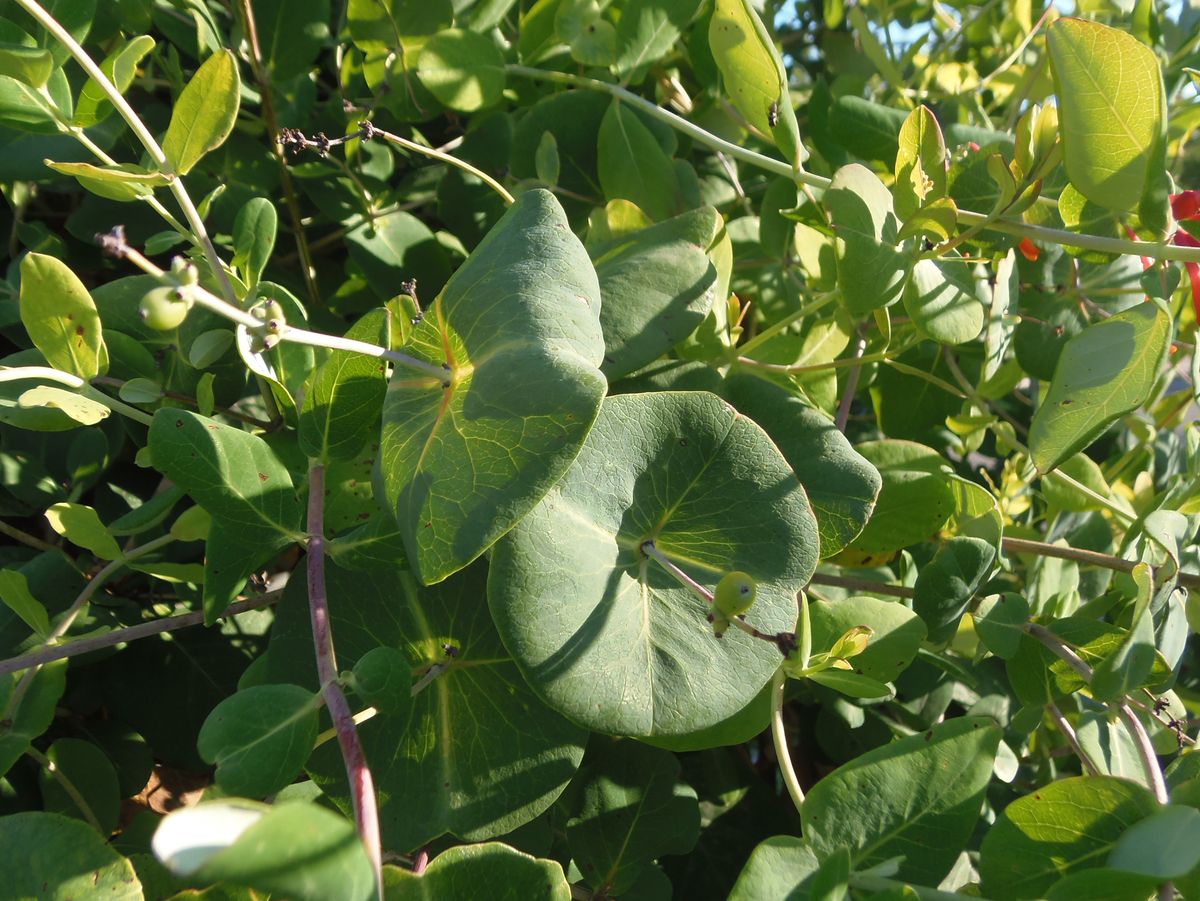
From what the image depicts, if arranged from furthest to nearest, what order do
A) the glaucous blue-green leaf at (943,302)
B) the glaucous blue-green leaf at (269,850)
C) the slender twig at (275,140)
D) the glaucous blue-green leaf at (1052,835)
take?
the slender twig at (275,140)
the glaucous blue-green leaf at (943,302)
the glaucous blue-green leaf at (1052,835)
the glaucous blue-green leaf at (269,850)

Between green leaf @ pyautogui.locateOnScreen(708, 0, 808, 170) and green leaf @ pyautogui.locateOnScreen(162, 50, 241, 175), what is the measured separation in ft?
1.00

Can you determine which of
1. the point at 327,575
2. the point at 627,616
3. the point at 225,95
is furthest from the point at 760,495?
the point at 225,95

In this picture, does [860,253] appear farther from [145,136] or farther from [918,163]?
[145,136]

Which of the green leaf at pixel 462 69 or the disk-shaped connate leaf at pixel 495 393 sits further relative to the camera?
the green leaf at pixel 462 69

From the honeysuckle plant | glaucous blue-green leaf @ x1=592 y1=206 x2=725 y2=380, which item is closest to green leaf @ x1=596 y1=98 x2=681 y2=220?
the honeysuckle plant

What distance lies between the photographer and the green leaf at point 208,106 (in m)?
0.53

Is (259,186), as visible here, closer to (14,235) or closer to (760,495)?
(14,235)

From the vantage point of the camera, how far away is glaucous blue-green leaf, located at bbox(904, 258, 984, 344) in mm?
608

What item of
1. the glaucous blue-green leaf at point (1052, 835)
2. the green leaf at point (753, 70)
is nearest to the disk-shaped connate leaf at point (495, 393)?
the green leaf at point (753, 70)

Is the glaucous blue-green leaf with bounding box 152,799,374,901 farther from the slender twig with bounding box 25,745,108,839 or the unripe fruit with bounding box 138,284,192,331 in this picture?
the slender twig with bounding box 25,745,108,839

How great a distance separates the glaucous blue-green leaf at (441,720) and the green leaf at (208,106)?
252 millimetres

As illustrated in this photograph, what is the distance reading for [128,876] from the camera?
1.65 ft

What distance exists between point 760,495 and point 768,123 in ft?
0.91

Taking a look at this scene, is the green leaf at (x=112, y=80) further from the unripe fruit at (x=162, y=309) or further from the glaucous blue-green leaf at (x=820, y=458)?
the glaucous blue-green leaf at (x=820, y=458)
